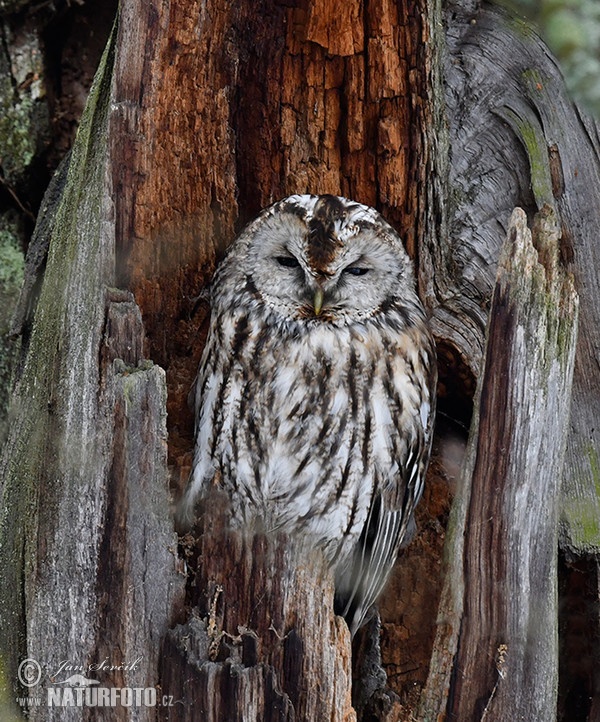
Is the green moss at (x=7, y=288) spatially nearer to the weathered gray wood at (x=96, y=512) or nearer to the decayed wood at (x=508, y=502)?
the weathered gray wood at (x=96, y=512)

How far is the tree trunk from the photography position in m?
2.21

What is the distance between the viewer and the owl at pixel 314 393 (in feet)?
8.34

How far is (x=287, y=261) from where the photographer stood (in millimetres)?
2516

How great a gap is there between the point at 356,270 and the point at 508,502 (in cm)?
73

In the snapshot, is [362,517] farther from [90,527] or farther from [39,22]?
[39,22]

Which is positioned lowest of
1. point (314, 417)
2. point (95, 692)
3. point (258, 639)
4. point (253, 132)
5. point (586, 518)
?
point (95, 692)

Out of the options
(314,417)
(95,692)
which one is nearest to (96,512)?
(95,692)

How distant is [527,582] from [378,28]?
1566mm

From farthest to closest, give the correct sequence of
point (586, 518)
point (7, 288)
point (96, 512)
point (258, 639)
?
point (7, 288)
point (586, 518)
point (258, 639)
point (96, 512)

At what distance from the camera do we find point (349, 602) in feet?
9.02

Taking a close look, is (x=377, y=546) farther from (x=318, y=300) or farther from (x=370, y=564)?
(x=318, y=300)

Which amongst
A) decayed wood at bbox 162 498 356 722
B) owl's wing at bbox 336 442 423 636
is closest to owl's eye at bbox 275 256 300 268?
owl's wing at bbox 336 442 423 636

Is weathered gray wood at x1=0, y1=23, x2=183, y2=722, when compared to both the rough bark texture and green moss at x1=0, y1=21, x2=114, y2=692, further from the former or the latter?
the rough bark texture

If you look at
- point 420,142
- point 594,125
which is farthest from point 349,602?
point 594,125
